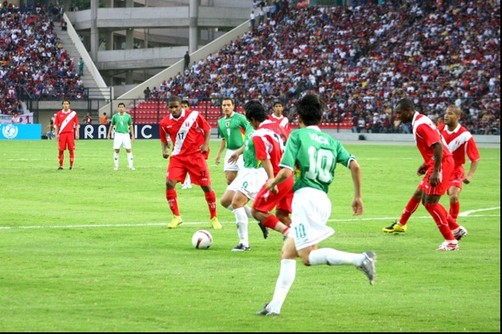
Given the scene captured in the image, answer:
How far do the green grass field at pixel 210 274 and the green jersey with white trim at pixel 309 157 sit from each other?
4.32 feet

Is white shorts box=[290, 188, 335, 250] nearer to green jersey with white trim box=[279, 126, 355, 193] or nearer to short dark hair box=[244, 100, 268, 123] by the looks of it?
green jersey with white trim box=[279, 126, 355, 193]

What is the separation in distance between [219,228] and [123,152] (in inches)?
1290

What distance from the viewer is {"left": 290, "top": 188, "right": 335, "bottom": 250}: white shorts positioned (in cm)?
1009

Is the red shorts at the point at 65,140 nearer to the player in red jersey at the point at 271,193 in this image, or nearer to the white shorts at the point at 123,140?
the white shorts at the point at 123,140

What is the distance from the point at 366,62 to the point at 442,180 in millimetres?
54657

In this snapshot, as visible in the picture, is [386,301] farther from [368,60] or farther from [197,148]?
[368,60]

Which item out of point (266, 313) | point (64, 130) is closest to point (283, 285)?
point (266, 313)

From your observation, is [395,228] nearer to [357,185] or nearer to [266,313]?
[357,185]

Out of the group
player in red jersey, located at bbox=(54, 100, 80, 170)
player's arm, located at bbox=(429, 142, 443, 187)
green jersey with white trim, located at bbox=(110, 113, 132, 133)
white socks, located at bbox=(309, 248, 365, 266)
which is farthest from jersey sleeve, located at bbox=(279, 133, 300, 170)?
green jersey with white trim, located at bbox=(110, 113, 132, 133)

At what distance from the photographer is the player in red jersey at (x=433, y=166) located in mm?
15188

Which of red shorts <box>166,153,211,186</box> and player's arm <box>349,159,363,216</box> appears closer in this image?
player's arm <box>349,159,363,216</box>

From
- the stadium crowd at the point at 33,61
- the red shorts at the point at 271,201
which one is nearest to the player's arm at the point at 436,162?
the red shorts at the point at 271,201

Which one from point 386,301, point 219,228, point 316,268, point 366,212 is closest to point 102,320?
point 386,301

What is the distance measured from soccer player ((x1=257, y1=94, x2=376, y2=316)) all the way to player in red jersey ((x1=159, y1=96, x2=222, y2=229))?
885 centimetres
